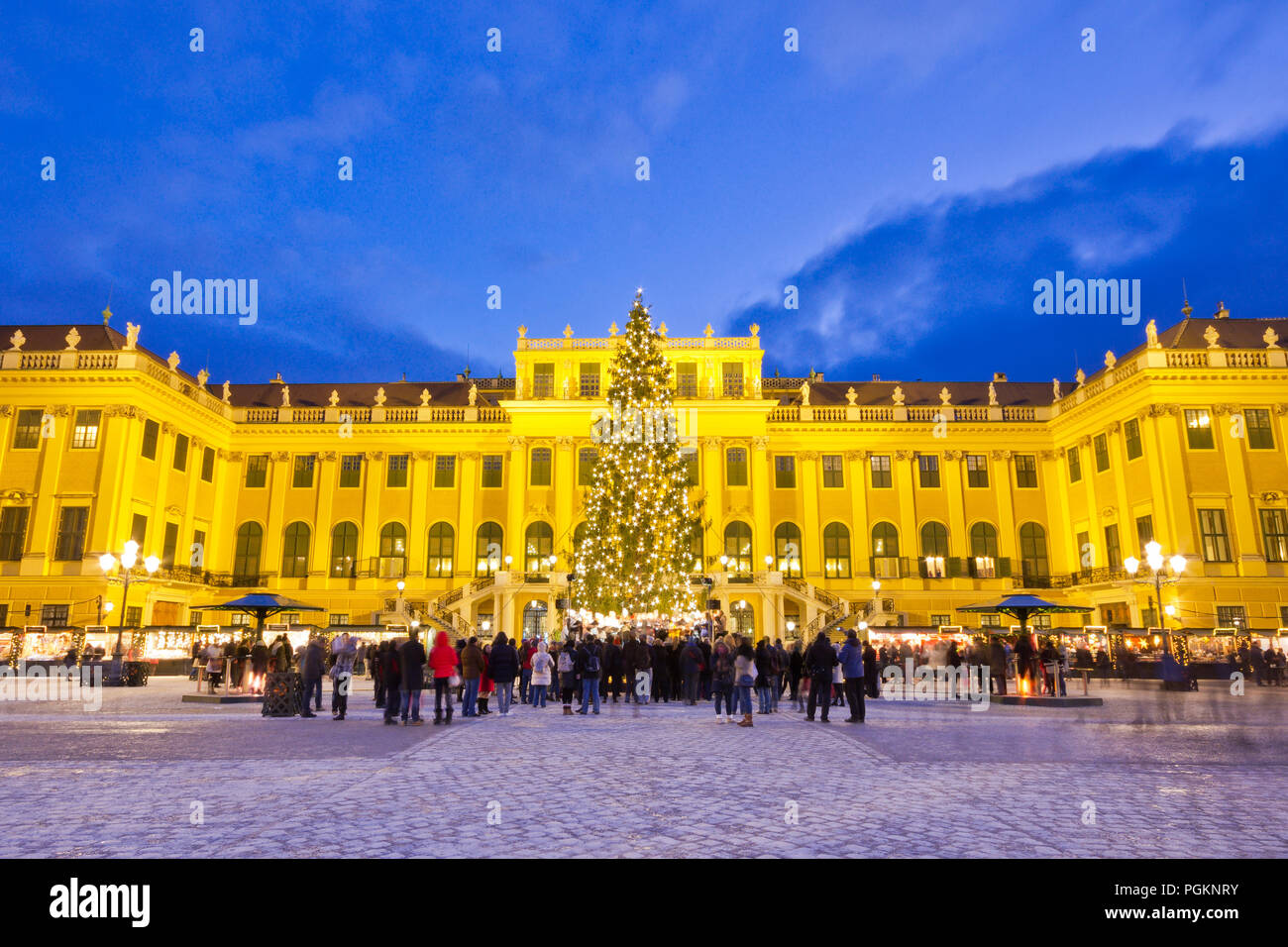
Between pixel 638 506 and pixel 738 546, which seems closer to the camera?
pixel 638 506

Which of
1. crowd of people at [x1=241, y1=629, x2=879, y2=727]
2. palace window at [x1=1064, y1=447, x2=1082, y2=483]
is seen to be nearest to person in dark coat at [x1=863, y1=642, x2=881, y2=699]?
crowd of people at [x1=241, y1=629, x2=879, y2=727]

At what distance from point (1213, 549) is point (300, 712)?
3625cm

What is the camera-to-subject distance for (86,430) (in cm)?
3778

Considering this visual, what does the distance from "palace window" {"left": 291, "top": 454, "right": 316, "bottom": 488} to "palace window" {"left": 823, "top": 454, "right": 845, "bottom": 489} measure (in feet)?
94.1

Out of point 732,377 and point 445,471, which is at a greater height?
point 732,377

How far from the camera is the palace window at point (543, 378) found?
4575 cm

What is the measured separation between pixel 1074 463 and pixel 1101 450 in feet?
9.65

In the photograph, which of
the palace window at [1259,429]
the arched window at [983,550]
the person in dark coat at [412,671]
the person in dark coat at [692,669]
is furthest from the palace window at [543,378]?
the palace window at [1259,429]

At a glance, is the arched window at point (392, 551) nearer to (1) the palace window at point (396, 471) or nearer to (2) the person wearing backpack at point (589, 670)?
(1) the palace window at point (396, 471)

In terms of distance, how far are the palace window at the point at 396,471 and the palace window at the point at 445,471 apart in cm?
166

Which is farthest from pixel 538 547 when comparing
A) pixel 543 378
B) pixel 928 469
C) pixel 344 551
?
pixel 928 469

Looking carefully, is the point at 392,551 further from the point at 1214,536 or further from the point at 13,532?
the point at 1214,536
